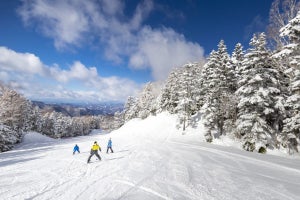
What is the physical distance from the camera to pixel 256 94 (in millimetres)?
26906

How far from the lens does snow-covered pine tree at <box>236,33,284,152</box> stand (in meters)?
26.4

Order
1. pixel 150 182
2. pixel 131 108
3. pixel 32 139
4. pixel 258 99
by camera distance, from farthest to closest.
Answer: pixel 131 108
pixel 32 139
pixel 258 99
pixel 150 182

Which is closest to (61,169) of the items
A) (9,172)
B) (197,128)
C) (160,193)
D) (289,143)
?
(9,172)

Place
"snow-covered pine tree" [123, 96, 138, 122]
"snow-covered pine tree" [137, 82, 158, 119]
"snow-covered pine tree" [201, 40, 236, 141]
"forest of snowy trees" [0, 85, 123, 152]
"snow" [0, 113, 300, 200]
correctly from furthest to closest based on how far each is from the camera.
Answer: "snow-covered pine tree" [123, 96, 138, 122], "snow-covered pine tree" [137, 82, 158, 119], "forest of snowy trees" [0, 85, 123, 152], "snow-covered pine tree" [201, 40, 236, 141], "snow" [0, 113, 300, 200]

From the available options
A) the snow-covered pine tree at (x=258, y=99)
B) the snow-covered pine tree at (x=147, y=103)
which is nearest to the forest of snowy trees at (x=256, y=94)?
the snow-covered pine tree at (x=258, y=99)

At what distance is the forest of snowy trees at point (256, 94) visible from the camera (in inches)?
709

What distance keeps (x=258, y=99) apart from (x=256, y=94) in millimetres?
875

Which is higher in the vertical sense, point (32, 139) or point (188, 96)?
point (188, 96)

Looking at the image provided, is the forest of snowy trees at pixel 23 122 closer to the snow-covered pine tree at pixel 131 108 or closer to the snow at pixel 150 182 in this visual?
the snow at pixel 150 182

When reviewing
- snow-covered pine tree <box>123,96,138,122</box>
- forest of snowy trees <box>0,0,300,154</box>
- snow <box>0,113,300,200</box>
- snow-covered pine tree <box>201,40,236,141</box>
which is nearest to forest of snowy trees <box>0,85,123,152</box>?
forest of snowy trees <box>0,0,300,154</box>

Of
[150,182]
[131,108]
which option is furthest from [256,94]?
[131,108]

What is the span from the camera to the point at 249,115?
27.2m

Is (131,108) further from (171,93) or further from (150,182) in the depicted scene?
(150,182)

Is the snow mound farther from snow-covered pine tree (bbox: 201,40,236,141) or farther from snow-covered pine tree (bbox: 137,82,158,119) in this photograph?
snow-covered pine tree (bbox: 201,40,236,141)
